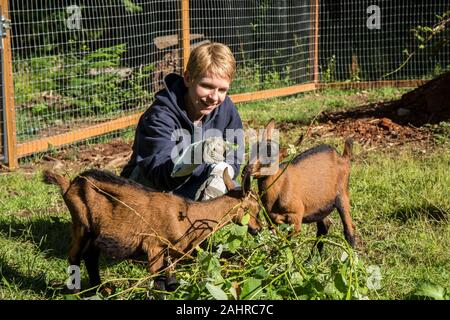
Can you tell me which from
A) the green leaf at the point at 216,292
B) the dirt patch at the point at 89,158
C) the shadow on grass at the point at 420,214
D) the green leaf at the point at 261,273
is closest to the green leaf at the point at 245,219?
the green leaf at the point at 261,273

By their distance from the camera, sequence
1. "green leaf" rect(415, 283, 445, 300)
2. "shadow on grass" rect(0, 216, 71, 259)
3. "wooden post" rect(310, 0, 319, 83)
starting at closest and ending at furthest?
1. "green leaf" rect(415, 283, 445, 300)
2. "shadow on grass" rect(0, 216, 71, 259)
3. "wooden post" rect(310, 0, 319, 83)

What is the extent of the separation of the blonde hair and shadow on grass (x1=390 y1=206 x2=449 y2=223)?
5.54ft

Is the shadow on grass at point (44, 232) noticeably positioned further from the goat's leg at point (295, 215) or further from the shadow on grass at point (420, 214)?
the shadow on grass at point (420, 214)

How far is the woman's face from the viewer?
4301mm

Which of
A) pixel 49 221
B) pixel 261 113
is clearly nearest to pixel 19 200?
pixel 49 221

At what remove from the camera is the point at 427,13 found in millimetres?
11523

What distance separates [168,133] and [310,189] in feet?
3.04

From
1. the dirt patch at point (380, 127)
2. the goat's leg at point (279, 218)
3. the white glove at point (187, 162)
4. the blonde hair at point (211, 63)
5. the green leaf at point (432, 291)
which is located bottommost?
the dirt patch at point (380, 127)

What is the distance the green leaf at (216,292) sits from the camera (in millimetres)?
2793

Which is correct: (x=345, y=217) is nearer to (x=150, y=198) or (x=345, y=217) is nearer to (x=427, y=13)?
(x=150, y=198)

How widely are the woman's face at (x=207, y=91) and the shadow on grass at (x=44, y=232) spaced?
50.9 inches

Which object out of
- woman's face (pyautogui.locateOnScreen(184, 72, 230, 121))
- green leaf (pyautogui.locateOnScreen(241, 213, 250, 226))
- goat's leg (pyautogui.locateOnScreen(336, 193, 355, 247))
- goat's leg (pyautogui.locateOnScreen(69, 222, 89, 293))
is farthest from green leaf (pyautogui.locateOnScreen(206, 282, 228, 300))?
goat's leg (pyautogui.locateOnScreen(336, 193, 355, 247))

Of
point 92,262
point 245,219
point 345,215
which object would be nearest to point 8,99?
point 92,262

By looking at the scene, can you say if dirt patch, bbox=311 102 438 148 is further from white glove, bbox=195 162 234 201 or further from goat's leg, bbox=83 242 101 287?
goat's leg, bbox=83 242 101 287
